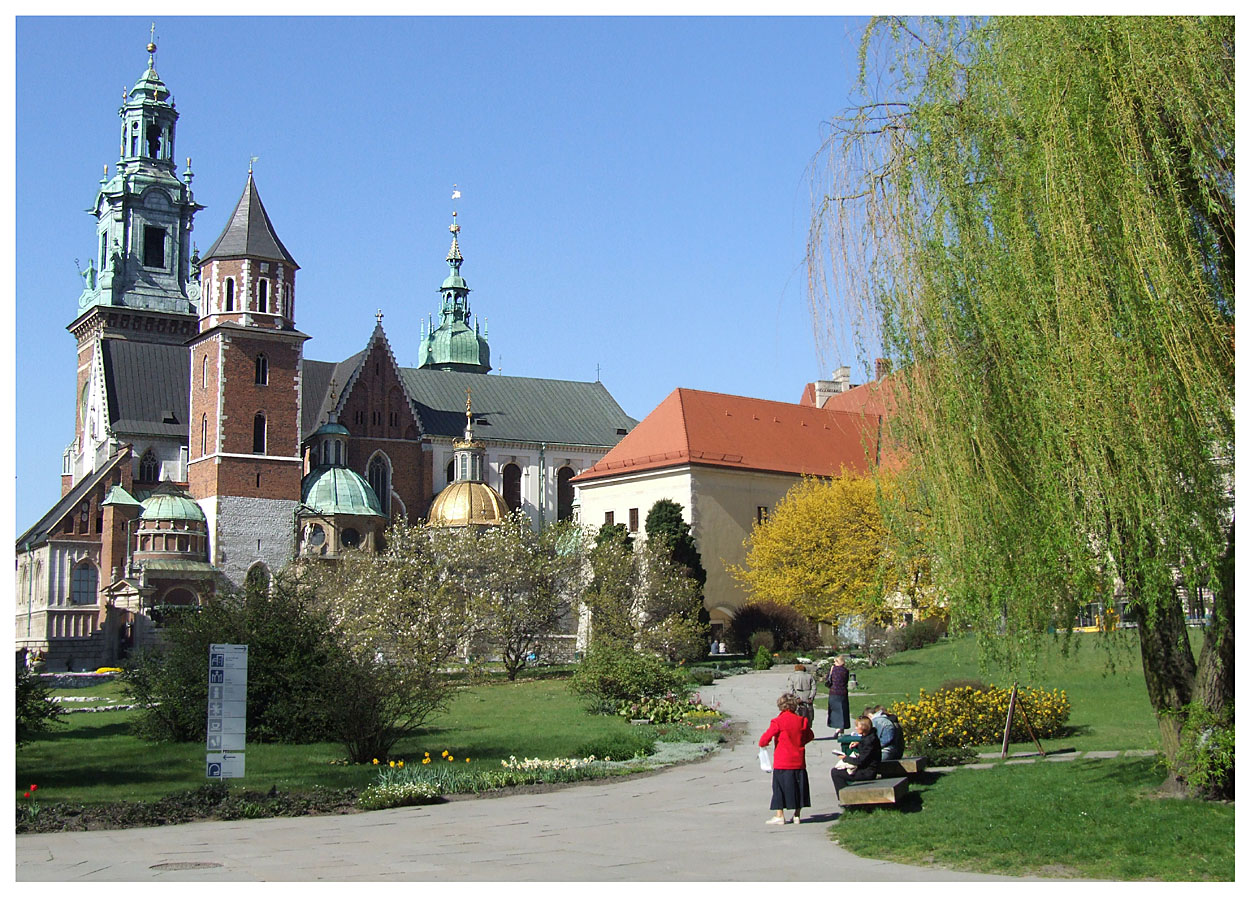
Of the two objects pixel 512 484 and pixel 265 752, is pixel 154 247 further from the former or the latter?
pixel 265 752

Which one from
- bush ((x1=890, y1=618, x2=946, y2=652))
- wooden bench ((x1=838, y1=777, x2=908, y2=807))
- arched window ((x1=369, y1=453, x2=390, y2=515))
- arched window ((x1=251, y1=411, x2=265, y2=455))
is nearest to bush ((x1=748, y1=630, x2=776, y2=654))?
bush ((x1=890, y1=618, x2=946, y2=652))

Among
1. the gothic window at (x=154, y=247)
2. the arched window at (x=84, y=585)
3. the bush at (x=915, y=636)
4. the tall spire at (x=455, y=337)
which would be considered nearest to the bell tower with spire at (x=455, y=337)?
the tall spire at (x=455, y=337)

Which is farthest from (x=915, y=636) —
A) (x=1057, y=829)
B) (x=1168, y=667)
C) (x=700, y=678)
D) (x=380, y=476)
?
(x=380, y=476)

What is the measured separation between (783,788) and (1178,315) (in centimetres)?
576

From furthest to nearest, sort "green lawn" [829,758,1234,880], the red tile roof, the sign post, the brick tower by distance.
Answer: the brick tower, the red tile roof, the sign post, "green lawn" [829,758,1234,880]

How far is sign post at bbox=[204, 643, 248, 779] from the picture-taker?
16.1 m

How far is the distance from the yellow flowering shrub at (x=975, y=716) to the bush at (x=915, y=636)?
21.7 m

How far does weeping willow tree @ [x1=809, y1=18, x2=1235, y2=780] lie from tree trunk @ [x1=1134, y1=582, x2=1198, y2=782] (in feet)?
0.07

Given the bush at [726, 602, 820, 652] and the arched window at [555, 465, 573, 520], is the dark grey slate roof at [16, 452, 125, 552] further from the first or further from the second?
the bush at [726, 602, 820, 652]

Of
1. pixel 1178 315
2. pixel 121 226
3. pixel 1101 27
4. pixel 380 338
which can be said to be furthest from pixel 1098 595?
pixel 121 226

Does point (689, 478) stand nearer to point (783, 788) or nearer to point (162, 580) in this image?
point (162, 580)

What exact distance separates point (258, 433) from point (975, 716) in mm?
51254

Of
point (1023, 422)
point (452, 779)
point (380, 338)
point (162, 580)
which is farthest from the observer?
point (380, 338)

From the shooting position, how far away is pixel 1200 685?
514 inches
